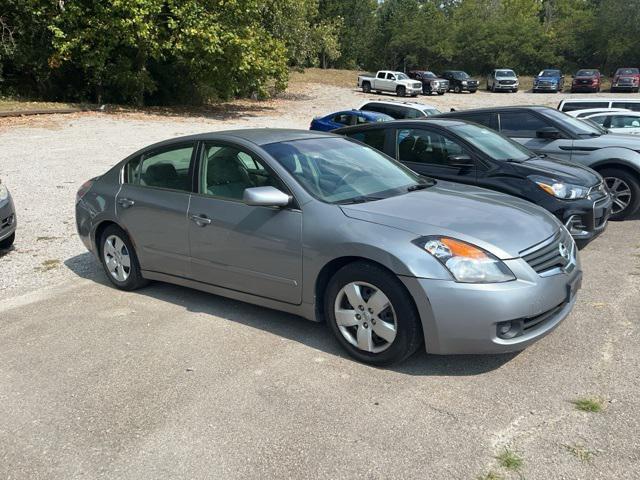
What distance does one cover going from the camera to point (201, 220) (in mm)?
4707

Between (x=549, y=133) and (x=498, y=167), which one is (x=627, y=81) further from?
(x=498, y=167)

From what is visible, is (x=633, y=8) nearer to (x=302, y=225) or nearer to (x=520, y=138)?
(x=520, y=138)

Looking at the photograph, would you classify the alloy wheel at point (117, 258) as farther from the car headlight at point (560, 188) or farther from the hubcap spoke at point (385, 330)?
the car headlight at point (560, 188)

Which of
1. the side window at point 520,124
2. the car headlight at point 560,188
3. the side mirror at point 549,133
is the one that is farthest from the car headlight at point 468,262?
the side window at point 520,124

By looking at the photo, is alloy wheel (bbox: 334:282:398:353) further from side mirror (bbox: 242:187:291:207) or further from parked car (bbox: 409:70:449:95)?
parked car (bbox: 409:70:449:95)

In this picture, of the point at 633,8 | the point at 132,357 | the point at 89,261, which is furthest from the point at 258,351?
the point at 633,8

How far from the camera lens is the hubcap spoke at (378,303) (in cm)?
370

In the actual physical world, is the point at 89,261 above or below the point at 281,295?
below

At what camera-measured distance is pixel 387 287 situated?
3645 millimetres

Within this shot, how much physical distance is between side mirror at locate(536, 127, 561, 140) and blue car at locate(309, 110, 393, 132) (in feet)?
27.4

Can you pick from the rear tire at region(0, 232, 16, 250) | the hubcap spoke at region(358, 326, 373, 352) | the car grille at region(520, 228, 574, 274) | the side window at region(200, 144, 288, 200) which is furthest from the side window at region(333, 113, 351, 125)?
the hubcap spoke at region(358, 326, 373, 352)

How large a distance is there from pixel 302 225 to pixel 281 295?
0.57m

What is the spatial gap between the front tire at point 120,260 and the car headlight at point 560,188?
428 cm

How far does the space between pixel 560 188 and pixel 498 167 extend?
2.28ft
